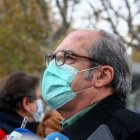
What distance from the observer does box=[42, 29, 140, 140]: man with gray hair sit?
3230mm

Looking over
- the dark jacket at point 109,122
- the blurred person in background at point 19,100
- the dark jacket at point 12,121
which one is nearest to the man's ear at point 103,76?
the dark jacket at point 109,122

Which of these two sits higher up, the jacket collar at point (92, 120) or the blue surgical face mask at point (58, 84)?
the blue surgical face mask at point (58, 84)

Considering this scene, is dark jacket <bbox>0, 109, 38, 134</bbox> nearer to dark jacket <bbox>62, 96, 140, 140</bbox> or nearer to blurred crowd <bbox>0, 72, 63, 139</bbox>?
blurred crowd <bbox>0, 72, 63, 139</bbox>

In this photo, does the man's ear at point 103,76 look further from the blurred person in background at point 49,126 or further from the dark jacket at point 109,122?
the blurred person in background at point 49,126

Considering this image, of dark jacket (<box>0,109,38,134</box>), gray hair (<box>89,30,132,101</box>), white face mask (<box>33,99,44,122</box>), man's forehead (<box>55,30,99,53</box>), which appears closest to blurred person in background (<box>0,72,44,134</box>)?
dark jacket (<box>0,109,38,134</box>)

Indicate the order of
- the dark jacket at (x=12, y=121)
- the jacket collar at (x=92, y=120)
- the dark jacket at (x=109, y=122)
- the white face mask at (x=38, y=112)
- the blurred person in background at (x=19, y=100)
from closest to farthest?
Result: the dark jacket at (x=109, y=122) < the jacket collar at (x=92, y=120) < the dark jacket at (x=12, y=121) < the blurred person in background at (x=19, y=100) < the white face mask at (x=38, y=112)

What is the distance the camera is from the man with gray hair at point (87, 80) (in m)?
3.23

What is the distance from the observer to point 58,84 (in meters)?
3.56

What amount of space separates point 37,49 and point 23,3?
1525 mm

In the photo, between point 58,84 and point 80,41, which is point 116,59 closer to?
point 80,41

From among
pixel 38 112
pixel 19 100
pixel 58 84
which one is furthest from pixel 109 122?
pixel 38 112

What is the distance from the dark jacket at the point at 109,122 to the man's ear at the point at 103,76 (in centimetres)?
11

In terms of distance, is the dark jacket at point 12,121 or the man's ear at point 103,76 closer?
the man's ear at point 103,76

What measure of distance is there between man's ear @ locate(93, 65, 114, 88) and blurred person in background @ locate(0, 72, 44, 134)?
1.41 m
